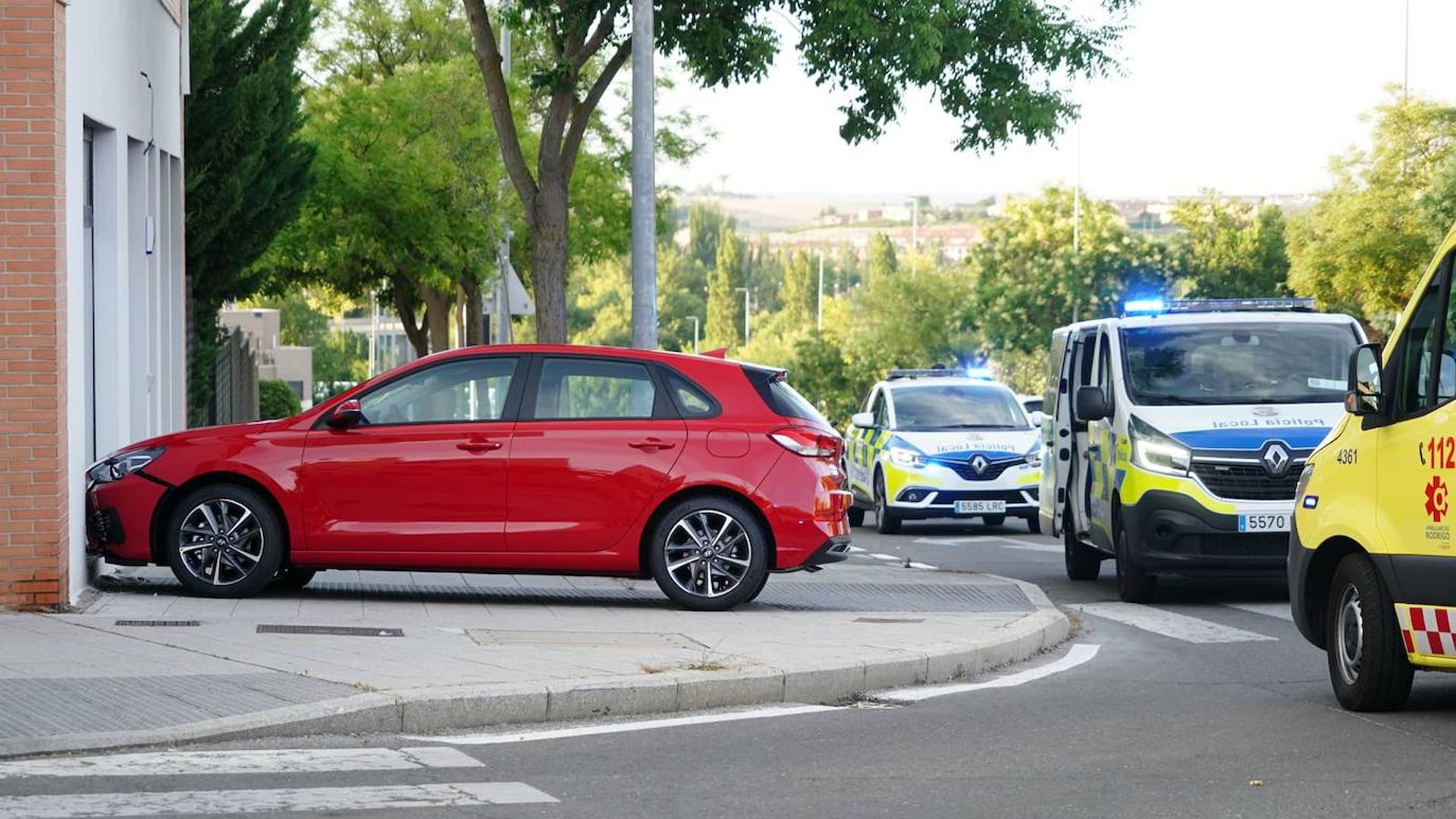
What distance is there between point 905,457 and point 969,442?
0.75 meters

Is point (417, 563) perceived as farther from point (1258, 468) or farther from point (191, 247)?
point (191, 247)

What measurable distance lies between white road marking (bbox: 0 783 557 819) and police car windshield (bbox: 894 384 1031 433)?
58.6 feet

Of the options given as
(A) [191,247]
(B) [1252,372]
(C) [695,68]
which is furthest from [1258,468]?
(A) [191,247]

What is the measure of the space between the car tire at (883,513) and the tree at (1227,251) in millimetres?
50319

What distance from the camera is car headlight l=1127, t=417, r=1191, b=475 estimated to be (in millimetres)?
14516

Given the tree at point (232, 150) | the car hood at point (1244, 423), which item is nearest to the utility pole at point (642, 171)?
the car hood at point (1244, 423)

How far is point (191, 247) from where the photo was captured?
24.9 m

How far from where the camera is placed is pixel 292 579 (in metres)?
14.2

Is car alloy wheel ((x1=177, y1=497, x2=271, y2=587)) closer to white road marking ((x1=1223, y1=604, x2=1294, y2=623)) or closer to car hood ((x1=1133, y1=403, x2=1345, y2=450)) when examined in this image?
car hood ((x1=1133, y1=403, x2=1345, y2=450))

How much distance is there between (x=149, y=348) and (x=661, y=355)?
6.38 metres

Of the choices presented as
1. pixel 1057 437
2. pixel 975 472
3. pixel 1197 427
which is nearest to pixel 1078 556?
pixel 1057 437

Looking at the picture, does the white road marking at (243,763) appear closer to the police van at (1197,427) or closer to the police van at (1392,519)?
the police van at (1392,519)

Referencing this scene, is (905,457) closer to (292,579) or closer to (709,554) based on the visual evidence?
(292,579)

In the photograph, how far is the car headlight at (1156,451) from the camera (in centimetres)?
1452
